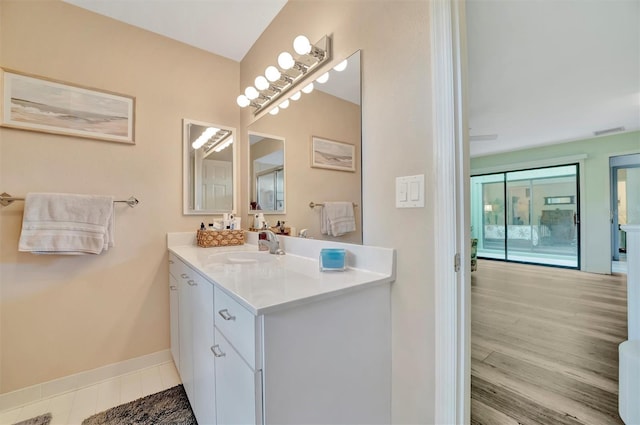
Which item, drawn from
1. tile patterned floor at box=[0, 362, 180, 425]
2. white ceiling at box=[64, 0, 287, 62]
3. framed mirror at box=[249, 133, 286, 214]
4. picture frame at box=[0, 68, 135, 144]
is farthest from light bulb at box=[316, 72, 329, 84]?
tile patterned floor at box=[0, 362, 180, 425]

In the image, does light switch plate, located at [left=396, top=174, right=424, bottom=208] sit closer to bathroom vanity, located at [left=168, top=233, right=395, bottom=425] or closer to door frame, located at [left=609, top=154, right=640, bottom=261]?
bathroom vanity, located at [left=168, top=233, right=395, bottom=425]

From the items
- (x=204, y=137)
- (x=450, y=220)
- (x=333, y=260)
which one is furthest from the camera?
(x=204, y=137)

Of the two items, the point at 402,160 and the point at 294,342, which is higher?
the point at 402,160

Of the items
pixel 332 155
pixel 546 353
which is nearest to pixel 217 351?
pixel 332 155

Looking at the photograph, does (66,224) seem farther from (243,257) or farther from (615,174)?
(615,174)

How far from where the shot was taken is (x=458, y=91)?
90 centimetres

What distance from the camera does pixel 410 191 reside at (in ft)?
3.22

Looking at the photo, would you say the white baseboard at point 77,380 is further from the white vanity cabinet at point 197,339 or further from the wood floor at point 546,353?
the wood floor at point 546,353

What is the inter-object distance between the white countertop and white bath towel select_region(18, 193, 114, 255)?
2.04 ft

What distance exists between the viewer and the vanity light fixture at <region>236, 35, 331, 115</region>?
1378 mm

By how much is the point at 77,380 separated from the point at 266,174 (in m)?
1.76

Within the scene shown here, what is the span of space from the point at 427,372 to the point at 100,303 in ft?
6.53

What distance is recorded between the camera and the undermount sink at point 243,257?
5.13 feet

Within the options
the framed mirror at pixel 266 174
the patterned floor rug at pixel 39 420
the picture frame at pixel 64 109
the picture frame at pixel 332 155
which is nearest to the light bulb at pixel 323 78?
the picture frame at pixel 332 155
